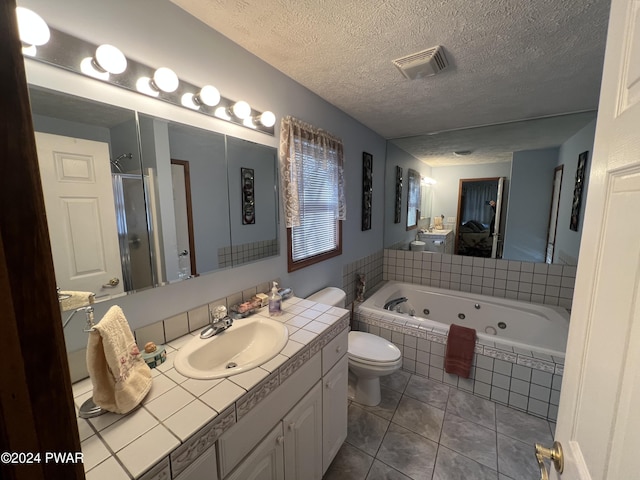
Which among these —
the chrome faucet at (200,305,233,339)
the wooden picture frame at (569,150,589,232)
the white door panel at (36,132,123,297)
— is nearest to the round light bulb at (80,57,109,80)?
the white door panel at (36,132,123,297)

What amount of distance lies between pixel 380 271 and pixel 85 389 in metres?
2.89

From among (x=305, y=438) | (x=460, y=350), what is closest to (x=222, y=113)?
(x=305, y=438)

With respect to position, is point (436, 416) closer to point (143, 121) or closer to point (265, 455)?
point (265, 455)

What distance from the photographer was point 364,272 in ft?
9.39

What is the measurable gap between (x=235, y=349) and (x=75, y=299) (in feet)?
2.21

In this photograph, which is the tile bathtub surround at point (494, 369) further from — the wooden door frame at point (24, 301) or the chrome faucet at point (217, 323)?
the wooden door frame at point (24, 301)

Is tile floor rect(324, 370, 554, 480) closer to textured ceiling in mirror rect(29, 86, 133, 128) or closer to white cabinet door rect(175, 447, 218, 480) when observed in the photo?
white cabinet door rect(175, 447, 218, 480)

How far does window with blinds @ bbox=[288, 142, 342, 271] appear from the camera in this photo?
6.10 ft

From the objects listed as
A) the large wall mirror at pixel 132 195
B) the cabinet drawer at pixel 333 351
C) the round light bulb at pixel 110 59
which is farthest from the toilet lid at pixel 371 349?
the round light bulb at pixel 110 59

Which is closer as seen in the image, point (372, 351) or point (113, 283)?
point (113, 283)

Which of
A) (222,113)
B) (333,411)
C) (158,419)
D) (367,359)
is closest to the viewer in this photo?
(158,419)

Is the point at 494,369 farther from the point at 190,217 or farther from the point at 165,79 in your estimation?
the point at 165,79

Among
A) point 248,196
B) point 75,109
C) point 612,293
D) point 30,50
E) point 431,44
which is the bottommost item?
point 612,293

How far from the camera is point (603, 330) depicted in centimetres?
48
